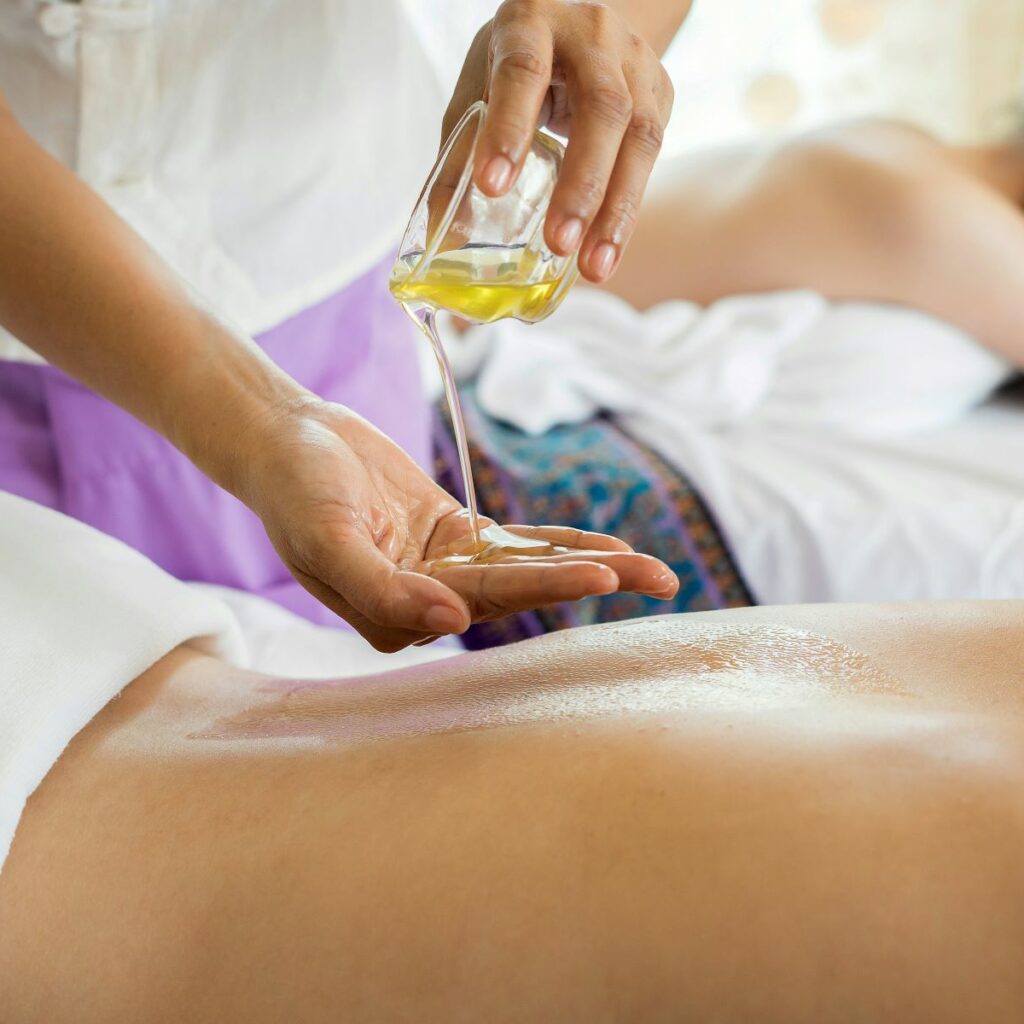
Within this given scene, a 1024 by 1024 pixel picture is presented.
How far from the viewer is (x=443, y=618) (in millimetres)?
644

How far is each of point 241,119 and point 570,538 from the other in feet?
2.04

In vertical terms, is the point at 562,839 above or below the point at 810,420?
above

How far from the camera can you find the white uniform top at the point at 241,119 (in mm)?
1062

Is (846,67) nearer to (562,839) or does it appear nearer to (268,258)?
(268,258)

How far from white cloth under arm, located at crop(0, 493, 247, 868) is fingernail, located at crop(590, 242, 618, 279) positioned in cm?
40

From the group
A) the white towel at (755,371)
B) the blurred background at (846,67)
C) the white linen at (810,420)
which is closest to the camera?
the white linen at (810,420)

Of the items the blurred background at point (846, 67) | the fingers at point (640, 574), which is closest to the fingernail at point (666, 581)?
the fingers at point (640, 574)

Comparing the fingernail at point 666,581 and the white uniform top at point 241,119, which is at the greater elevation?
the white uniform top at point 241,119

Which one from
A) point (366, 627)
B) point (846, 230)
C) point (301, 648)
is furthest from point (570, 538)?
point (846, 230)

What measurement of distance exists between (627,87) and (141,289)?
16.4 inches

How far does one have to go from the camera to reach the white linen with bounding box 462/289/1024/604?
125 centimetres

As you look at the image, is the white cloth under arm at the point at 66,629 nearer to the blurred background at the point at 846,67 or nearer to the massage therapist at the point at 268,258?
the massage therapist at the point at 268,258

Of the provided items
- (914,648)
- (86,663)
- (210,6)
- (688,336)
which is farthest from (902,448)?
(86,663)

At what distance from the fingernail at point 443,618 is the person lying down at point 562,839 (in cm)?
7
